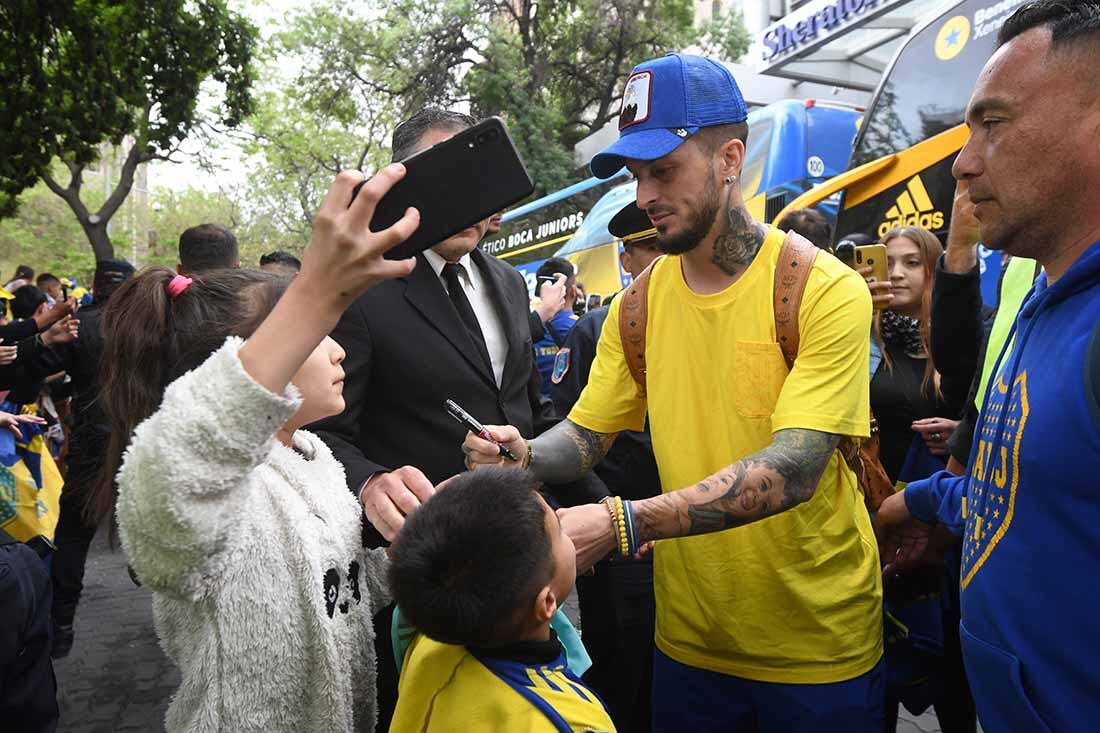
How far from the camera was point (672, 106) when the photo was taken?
2145 millimetres

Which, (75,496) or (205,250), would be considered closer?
(205,250)

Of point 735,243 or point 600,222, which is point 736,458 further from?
point 600,222

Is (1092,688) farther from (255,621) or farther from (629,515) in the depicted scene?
(255,621)

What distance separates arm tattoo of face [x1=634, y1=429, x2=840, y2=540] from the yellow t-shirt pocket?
16 centimetres

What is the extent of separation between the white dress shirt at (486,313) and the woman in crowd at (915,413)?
135cm

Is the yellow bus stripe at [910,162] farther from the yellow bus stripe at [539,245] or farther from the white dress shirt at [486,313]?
the yellow bus stripe at [539,245]

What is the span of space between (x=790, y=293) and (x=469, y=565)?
3.49ft

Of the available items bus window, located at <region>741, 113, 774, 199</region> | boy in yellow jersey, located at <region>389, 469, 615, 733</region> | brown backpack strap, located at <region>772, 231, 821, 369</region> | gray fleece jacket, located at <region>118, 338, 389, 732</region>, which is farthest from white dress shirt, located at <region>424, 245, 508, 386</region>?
bus window, located at <region>741, 113, 774, 199</region>

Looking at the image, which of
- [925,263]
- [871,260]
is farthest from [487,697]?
[925,263]

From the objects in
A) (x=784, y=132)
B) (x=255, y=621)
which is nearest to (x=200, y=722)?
(x=255, y=621)

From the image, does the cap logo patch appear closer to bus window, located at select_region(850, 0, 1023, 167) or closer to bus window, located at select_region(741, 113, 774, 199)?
bus window, located at select_region(850, 0, 1023, 167)

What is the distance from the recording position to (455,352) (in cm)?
238

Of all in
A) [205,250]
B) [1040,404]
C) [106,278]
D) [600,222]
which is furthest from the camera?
[600,222]

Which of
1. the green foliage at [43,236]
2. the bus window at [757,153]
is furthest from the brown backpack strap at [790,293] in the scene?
the green foliage at [43,236]
